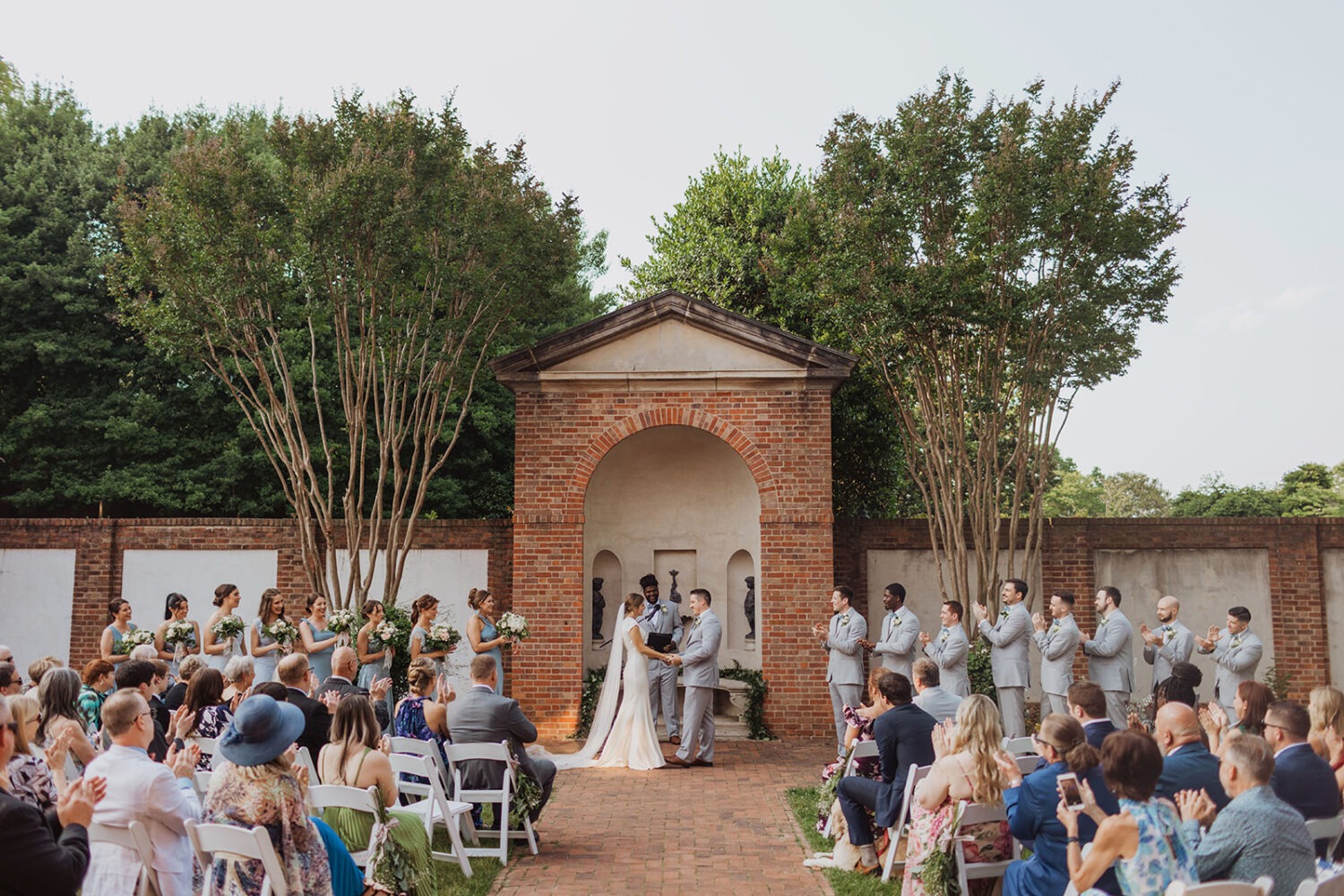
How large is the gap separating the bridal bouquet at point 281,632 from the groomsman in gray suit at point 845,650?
18.1ft

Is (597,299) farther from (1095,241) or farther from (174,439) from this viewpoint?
(1095,241)

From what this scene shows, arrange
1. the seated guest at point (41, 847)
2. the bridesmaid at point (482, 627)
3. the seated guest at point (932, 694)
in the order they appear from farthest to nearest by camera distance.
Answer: the bridesmaid at point (482, 627) < the seated guest at point (932, 694) < the seated guest at point (41, 847)

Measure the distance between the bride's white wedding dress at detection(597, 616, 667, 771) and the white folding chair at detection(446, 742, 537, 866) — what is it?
12.4 ft

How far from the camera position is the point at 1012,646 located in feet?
37.2

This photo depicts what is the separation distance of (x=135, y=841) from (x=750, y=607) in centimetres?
1083

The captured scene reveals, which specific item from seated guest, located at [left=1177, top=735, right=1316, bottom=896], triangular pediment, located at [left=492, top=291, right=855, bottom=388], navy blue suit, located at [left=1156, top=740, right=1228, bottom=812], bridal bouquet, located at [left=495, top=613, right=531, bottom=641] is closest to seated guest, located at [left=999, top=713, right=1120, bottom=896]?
navy blue suit, located at [left=1156, top=740, right=1228, bottom=812]

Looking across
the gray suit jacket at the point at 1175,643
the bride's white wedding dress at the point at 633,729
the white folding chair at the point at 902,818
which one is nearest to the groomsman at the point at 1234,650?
the gray suit jacket at the point at 1175,643

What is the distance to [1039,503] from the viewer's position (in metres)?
13.5

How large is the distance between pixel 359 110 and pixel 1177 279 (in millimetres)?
10072

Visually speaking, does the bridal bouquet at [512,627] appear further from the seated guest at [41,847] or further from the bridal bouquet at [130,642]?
the seated guest at [41,847]

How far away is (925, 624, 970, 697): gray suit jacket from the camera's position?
1096 cm

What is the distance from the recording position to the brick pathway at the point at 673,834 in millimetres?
7012

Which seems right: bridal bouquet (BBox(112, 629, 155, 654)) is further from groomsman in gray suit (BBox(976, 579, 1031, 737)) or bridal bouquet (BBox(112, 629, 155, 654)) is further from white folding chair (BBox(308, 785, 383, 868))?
groomsman in gray suit (BBox(976, 579, 1031, 737))

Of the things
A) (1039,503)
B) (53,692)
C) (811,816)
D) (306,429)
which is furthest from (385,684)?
(306,429)
